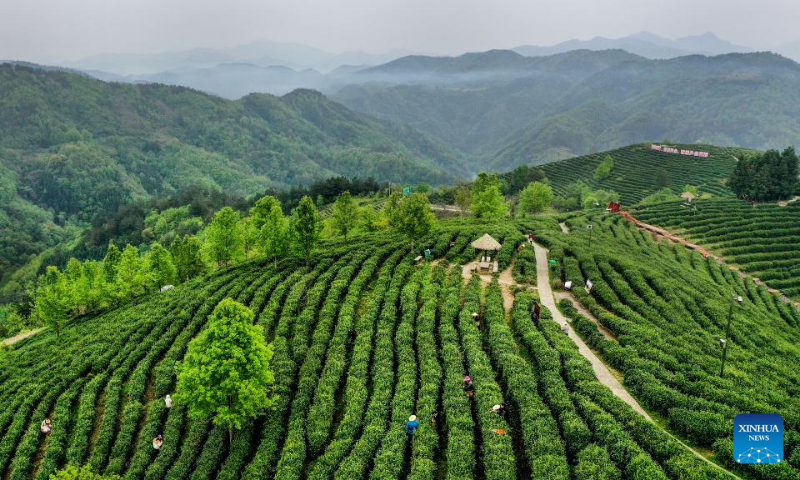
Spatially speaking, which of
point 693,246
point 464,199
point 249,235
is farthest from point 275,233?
point 693,246

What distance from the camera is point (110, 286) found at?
51750 millimetres

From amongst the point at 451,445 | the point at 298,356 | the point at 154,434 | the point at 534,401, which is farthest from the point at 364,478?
the point at 154,434

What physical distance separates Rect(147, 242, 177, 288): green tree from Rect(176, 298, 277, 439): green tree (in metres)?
32.2

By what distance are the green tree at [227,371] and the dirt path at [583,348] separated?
1879cm

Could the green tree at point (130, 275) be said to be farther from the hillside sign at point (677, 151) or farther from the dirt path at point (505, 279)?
the hillside sign at point (677, 151)

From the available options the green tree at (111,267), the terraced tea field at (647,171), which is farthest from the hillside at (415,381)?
the terraced tea field at (647,171)

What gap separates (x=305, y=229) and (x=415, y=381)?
23.5m

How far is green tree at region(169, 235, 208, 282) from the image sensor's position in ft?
187

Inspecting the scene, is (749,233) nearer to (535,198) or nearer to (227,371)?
(535,198)

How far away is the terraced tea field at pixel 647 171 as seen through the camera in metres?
110

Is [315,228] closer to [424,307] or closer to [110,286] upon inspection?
[424,307]

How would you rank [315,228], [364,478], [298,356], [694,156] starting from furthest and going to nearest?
[694,156], [315,228], [298,356], [364,478]

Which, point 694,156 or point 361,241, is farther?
point 694,156

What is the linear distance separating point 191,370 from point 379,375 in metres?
10.2
